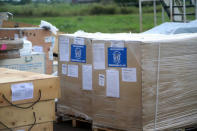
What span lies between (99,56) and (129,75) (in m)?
0.61

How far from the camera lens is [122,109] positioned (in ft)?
19.3

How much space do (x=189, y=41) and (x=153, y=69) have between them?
0.77 m

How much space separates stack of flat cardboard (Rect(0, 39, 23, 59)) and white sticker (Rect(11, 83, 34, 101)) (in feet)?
6.51

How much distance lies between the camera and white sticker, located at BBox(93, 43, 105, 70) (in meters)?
6.09

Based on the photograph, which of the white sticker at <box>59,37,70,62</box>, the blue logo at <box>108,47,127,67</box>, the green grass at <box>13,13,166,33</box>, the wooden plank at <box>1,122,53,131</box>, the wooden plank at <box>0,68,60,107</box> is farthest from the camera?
the green grass at <box>13,13,166,33</box>

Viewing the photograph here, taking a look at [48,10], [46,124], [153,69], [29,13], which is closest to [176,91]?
[153,69]

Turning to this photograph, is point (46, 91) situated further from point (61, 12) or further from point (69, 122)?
point (61, 12)

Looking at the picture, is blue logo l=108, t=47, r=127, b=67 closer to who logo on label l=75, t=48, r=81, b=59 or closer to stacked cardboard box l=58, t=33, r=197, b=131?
stacked cardboard box l=58, t=33, r=197, b=131

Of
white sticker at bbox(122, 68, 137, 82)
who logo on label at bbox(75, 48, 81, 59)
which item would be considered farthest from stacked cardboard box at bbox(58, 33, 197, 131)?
who logo on label at bbox(75, 48, 81, 59)

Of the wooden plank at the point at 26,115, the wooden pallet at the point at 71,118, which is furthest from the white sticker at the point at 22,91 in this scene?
the wooden pallet at the point at 71,118

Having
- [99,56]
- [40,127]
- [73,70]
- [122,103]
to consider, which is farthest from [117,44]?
[40,127]

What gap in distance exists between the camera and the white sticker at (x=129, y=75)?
18.8 ft

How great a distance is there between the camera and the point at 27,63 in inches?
289

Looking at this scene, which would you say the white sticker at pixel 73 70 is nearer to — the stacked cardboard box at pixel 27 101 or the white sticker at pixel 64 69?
the white sticker at pixel 64 69
